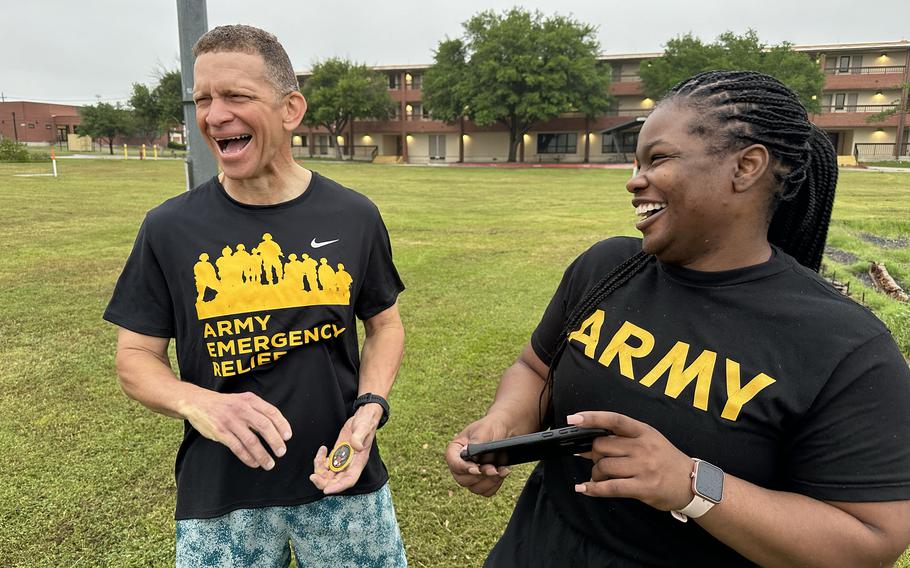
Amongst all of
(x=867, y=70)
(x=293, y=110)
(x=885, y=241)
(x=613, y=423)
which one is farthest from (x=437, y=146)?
(x=613, y=423)

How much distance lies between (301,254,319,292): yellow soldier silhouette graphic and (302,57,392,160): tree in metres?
53.9

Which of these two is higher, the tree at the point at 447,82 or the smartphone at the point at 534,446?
the tree at the point at 447,82

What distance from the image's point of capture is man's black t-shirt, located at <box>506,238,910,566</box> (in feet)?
3.84

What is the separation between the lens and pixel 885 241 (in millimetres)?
11328

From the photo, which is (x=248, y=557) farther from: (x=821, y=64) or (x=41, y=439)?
(x=821, y=64)

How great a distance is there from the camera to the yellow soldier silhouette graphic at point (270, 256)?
190 centimetres

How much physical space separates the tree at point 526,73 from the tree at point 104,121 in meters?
32.7

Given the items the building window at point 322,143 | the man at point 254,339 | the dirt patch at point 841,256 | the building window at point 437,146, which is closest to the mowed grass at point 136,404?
the dirt patch at point 841,256

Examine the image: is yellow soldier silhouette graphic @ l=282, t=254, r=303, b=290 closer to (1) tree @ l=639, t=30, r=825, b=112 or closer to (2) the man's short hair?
(2) the man's short hair

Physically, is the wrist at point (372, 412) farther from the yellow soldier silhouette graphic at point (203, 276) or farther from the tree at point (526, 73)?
the tree at point (526, 73)

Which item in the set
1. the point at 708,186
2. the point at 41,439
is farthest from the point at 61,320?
the point at 708,186

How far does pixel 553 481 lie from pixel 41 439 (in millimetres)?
3872

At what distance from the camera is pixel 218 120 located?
6.20 feet

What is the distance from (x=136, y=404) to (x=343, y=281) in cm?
344
